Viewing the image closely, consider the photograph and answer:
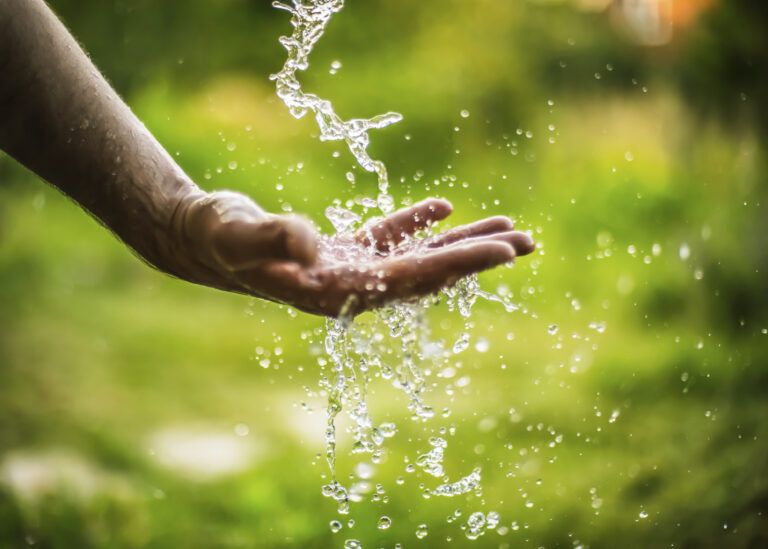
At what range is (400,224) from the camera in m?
1.36

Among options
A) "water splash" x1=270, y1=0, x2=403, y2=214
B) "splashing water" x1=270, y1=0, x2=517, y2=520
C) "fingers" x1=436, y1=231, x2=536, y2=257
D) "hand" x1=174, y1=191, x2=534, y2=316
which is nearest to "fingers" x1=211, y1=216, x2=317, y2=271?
"hand" x1=174, y1=191, x2=534, y2=316

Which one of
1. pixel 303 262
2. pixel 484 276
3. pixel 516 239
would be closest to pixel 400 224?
pixel 516 239

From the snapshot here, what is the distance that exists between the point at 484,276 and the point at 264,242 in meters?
2.52

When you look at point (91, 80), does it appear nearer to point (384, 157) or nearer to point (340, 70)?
point (384, 157)

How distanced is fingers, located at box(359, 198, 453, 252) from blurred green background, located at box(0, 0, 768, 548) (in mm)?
1625

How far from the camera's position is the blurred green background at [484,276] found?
119 inches

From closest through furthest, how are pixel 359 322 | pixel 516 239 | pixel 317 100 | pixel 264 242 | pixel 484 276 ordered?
pixel 264 242 → pixel 516 239 → pixel 359 322 → pixel 317 100 → pixel 484 276

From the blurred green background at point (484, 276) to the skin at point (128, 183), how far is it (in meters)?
1.68

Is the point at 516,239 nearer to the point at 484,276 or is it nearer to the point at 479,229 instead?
the point at 479,229

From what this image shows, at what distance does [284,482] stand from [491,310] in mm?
1274

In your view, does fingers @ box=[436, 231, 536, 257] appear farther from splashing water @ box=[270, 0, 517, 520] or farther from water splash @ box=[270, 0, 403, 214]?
water splash @ box=[270, 0, 403, 214]

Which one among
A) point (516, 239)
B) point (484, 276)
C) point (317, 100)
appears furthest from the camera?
point (484, 276)

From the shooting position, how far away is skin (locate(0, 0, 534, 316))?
1120 millimetres

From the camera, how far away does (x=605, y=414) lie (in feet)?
11.4
